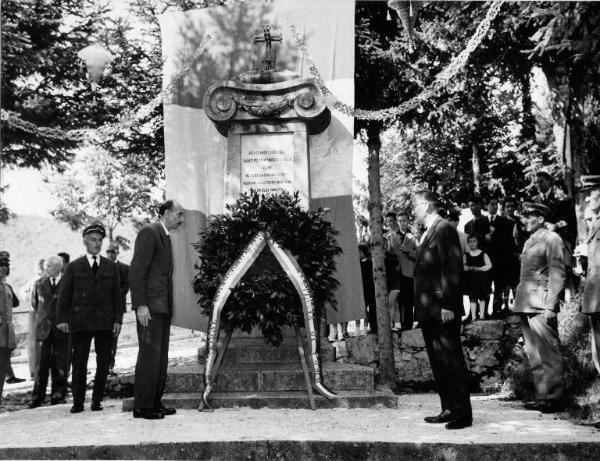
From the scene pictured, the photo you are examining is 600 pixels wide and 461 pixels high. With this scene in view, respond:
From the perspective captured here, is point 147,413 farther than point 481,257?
No

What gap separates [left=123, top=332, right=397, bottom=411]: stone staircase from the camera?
665 cm

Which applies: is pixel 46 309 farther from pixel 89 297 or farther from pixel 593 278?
pixel 593 278

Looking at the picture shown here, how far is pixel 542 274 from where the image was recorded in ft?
22.5

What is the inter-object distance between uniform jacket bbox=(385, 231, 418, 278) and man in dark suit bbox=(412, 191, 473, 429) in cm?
411

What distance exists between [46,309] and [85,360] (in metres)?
1.80

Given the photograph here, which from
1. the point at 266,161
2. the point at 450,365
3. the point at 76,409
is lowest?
the point at 76,409

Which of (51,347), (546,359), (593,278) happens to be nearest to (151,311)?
(51,347)

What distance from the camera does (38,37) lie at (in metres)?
13.4

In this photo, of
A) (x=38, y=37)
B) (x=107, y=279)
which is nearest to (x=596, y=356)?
(x=107, y=279)

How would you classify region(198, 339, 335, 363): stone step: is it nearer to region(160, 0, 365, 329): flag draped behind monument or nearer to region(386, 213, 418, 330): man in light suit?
region(160, 0, 365, 329): flag draped behind monument

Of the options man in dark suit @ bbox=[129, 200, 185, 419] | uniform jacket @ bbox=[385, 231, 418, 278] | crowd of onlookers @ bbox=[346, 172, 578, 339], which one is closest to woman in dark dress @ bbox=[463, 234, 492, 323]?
crowd of onlookers @ bbox=[346, 172, 578, 339]

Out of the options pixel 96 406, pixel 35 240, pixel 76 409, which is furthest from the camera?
pixel 35 240

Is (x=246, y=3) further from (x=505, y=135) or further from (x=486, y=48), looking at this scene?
(x=505, y=135)

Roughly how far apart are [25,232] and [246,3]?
2458 inches
